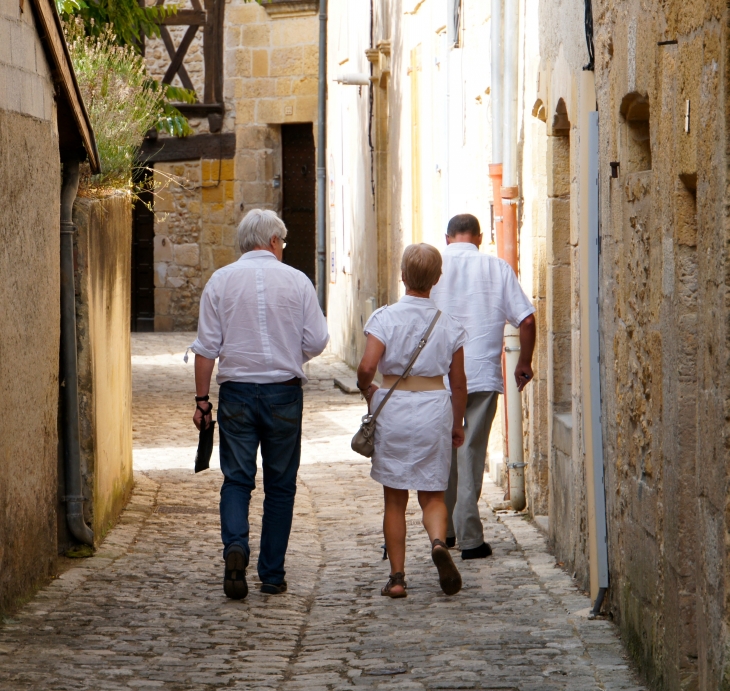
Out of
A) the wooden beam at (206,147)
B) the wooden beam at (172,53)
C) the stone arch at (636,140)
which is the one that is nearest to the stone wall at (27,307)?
the stone arch at (636,140)

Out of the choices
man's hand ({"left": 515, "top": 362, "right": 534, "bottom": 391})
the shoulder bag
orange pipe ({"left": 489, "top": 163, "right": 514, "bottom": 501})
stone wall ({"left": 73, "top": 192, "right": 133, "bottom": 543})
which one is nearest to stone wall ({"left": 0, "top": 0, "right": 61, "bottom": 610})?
stone wall ({"left": 73, "top": 192, "right": 133, "bottom": 543})

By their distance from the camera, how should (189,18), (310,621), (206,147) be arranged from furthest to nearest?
(206,147)
(189,18)
(310,621)

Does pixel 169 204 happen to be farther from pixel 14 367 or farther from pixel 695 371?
pixel 695 371

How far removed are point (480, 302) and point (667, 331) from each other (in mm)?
2752

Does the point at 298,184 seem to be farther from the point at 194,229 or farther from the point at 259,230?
the point at 259,230

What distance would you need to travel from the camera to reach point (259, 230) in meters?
6.10

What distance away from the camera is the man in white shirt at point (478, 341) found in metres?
6.73

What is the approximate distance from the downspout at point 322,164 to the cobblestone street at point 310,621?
12.4 metres

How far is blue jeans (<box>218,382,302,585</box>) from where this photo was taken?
5.93m

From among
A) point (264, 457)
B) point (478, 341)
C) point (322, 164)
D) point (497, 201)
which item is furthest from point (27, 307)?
point (322, 164)

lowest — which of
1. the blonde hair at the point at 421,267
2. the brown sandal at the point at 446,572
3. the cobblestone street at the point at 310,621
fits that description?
the cobblestone street at the point at 310,621

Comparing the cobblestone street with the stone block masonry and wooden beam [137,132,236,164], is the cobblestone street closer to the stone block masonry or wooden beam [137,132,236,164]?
the stone block masonry

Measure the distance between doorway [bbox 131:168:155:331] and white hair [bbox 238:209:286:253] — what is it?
709 inches

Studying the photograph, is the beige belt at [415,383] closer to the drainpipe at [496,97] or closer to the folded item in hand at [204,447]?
the folded item in hand at [204,447]
